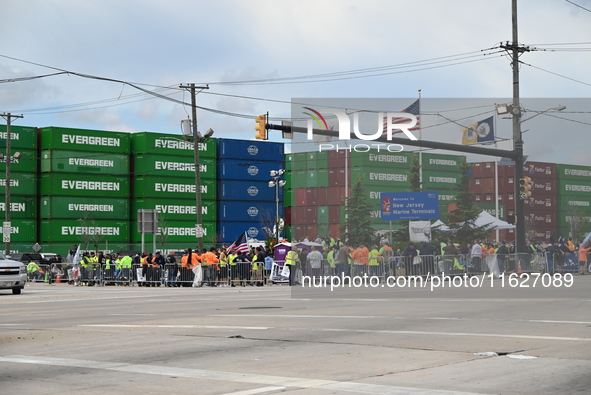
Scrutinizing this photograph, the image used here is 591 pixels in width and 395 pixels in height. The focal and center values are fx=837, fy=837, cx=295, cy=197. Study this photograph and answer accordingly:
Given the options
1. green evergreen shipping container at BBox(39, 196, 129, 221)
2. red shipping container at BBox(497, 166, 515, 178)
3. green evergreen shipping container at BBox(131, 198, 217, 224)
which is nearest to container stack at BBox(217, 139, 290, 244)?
green evergreen shipping container at BBox(131, 198, 217, 224)

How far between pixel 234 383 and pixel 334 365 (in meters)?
1.47

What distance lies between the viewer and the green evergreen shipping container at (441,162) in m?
49.2

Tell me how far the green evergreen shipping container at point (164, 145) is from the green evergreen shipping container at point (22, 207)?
839 cm

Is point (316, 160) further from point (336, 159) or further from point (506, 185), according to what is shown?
point (506, 185)

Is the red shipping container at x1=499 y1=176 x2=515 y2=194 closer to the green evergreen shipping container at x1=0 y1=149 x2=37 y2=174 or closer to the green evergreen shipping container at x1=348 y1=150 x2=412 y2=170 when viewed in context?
the green evergreen shipping container at x1=348 y1=150 x2=412 y2=170

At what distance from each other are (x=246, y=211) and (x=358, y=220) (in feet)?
76.9

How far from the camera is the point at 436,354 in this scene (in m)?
9.48

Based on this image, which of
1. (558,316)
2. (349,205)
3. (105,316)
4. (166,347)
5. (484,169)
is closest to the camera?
(166,347)

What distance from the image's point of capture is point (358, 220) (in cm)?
4269

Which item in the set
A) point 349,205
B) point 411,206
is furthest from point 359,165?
point 411,206

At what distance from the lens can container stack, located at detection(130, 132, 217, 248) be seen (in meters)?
61.1

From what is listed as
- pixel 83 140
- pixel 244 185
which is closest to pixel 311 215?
pixel 244 185

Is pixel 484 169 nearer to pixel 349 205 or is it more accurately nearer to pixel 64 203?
pixel 349 205

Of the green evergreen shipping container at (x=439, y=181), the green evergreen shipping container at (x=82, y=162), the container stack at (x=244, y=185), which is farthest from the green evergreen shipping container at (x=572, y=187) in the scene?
the green evergreen shipping container at (x=82, y=162)
